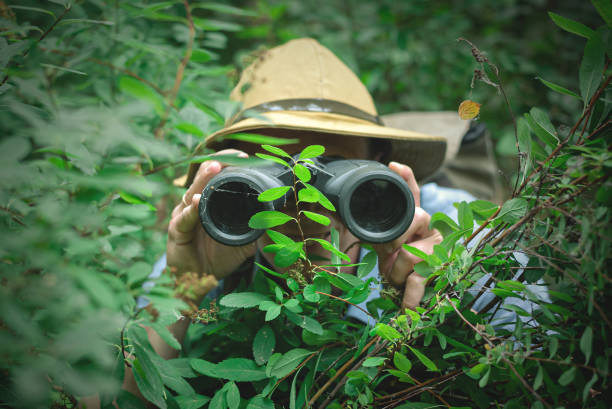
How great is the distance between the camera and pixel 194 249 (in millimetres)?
1083

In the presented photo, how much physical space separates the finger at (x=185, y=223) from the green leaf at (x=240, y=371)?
0.37 meters

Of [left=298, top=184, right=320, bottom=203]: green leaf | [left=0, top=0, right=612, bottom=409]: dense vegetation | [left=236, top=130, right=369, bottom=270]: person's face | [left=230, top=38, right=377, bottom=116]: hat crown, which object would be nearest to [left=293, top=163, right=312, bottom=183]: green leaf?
[left=298, top=184, right=320, bottom=203]: green leaf

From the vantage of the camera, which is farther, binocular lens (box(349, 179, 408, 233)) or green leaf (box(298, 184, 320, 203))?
binocular lens (box(349, 179, 408, 233))

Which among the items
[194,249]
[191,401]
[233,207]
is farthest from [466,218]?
[194,249]

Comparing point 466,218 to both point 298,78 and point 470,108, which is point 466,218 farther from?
point 298,78

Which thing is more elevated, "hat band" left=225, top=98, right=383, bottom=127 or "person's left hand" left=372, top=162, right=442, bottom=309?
"hat band" left=225, top=98, right=383, bottom=127

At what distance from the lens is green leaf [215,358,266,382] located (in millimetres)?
706

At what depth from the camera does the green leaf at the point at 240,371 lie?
0.71 m

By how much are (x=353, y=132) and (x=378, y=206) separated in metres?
0.23

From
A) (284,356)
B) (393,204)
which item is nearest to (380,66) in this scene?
→ (393,204)

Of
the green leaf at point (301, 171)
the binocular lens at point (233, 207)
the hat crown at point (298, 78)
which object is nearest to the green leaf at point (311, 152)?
the green leaf at point (301, 171)

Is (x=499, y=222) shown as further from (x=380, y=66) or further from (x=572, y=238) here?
(x=380, y=66)

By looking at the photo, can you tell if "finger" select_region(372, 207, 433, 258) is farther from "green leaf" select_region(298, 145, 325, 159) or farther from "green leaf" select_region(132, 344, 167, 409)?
"green leaf" select_region(132, 344, 167, 409)

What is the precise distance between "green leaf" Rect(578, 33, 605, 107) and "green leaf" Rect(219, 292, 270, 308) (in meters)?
0.66
